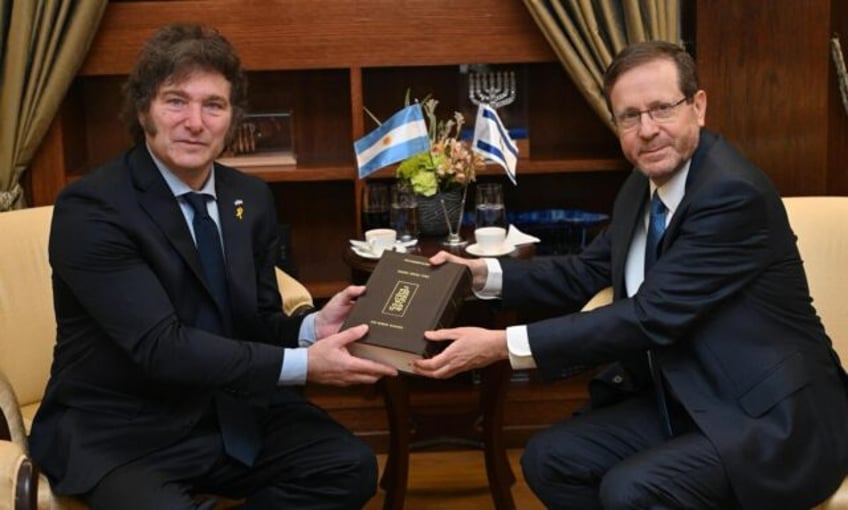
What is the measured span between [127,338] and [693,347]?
1.15m

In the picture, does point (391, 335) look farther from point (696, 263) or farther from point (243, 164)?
point (243, 164)

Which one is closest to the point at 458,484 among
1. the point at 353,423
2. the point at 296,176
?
the point at 353,423

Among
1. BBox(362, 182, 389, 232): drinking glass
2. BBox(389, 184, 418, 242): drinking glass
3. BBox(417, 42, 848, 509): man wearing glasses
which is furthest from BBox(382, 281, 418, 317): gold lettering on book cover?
BBox(362, 182, 389, 232): drinking glass

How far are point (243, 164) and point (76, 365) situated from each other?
4.76 ft

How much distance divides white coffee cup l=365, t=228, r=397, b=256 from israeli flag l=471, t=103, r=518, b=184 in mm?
361

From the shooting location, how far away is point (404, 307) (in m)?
2.78

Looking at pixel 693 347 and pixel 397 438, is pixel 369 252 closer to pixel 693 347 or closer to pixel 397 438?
pixel 397 438

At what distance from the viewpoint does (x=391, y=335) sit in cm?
274

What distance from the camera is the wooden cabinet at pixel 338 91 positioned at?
3861 millimetres

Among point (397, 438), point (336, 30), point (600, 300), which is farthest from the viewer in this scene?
point (336, 30)

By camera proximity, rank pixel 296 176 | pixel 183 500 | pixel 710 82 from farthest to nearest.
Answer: pixel 296 176 < pixel 710 82 < pixel 183 500

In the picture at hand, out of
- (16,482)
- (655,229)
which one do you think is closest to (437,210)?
(655,229)

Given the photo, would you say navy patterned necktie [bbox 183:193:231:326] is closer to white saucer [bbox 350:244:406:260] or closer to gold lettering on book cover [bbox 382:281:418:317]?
gold lettering on book cover [bbox 382:281:418:317]

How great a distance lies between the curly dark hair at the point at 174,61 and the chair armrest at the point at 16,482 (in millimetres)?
756
